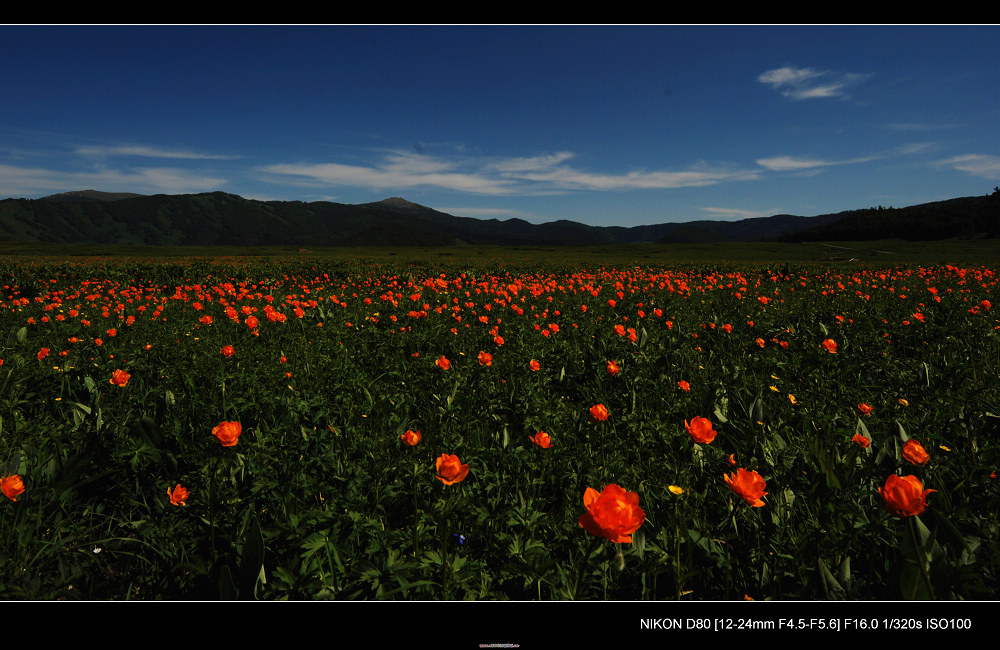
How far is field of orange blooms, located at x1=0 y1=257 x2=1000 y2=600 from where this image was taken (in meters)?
1.65

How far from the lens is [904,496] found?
1303 mm

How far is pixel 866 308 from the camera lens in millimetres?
6660

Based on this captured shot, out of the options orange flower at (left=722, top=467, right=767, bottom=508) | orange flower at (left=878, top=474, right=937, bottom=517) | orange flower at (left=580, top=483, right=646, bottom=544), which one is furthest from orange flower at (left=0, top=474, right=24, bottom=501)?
orange flower at (left=878, top=474, right=937, bottom=517)

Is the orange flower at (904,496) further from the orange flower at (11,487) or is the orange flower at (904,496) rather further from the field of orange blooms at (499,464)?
the orange flower at (11,487)

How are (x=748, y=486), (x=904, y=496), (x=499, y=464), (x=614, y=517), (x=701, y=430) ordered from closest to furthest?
(x=614, y=517) → (x=904, y=496) → (x=748, y=486) → (x=701, y=430) → (x=499, y=464)

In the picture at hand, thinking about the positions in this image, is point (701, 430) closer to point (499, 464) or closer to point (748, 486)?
point (748, 486)

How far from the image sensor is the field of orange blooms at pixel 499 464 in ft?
5.42

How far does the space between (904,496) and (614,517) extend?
36.0 inches

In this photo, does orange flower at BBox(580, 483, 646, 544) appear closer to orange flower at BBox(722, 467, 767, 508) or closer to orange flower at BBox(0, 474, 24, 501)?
orange flower at BBox(722, 467, 767, 508)

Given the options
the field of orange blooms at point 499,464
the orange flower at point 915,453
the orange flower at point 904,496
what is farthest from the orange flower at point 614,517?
the orange flower at point 915,453

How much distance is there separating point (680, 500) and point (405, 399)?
2.10 metres

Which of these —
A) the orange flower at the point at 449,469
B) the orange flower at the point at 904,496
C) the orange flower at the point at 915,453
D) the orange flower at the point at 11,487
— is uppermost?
the orange flower at the point at 904,496

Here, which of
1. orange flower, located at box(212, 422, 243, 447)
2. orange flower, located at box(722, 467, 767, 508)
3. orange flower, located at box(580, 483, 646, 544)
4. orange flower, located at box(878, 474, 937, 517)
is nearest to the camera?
orange flower, located at box(580, 483, 646, 544)

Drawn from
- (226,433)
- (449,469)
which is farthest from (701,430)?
(226,433)
